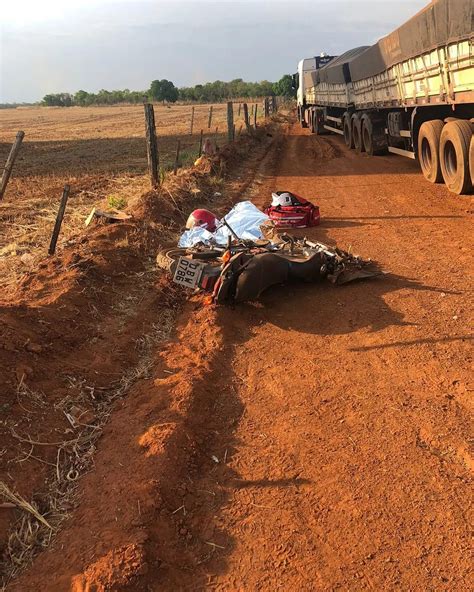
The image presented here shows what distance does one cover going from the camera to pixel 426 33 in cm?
943

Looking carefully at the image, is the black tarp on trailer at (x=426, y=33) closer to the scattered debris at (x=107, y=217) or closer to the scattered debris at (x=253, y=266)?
the scattered debris at (x=253, y=266)

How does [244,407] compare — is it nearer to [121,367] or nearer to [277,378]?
[277,378]

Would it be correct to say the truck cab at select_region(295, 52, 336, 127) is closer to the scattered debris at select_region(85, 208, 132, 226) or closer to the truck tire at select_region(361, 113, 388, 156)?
the truck tire at select_region(361, 113, 388, 156)

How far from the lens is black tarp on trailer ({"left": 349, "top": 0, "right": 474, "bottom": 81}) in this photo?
7.89 metres

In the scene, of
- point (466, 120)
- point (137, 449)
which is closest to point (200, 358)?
point (137, 449)

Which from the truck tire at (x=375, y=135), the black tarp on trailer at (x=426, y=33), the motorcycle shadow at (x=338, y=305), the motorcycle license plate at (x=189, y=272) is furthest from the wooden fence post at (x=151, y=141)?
the truck tire at (x=375, y=135)

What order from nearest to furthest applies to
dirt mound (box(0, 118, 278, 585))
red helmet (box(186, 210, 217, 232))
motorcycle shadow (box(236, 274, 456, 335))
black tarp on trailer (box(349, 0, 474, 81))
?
dirt mound (box(0, 118, 278, 585)) < motorcycle shadow (box(236, 274, 456, 335)) < red helmet (box(186, 210, 217, 232)) < black tarp on trailer (box(349, 0, 474, 81))

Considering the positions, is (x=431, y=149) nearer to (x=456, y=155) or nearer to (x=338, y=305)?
(x=456, y=155)

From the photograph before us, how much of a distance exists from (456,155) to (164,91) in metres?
110

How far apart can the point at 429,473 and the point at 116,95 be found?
143 meters

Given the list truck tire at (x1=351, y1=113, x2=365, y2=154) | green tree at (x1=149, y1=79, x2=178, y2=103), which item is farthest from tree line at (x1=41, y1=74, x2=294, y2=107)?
truck tire at (x1=351, y1=113, x2=365, y2=154)

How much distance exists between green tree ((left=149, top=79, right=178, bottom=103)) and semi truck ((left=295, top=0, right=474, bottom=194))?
100108 mm

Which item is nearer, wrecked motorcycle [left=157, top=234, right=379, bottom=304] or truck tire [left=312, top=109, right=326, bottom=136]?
wrecked motorcycle [left=157, top=234, right=379, bottom=304]

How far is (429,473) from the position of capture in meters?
3.00
